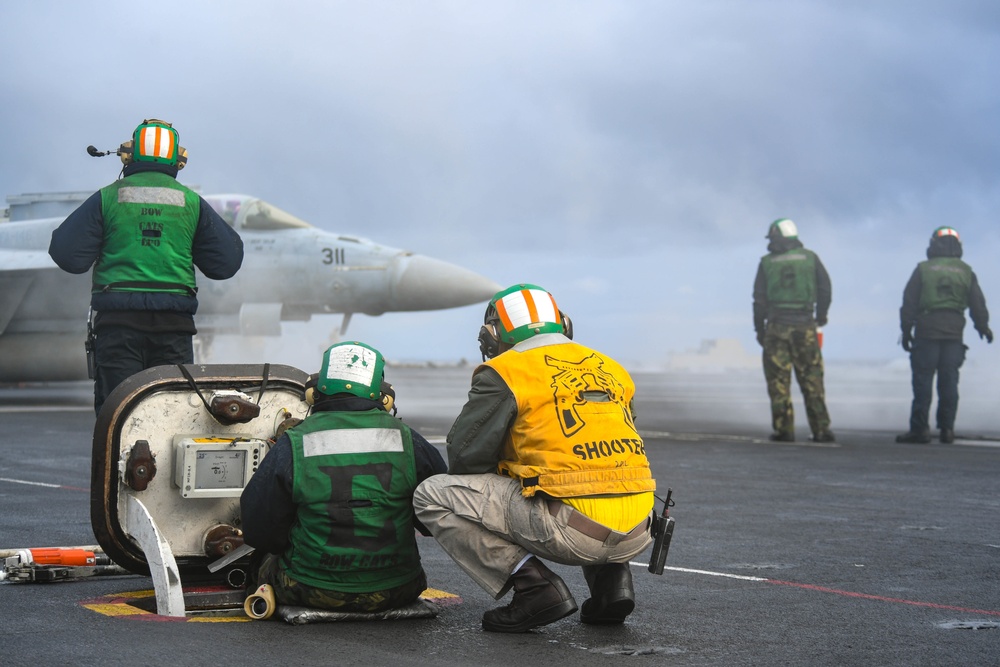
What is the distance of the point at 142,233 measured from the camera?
19.9 feet

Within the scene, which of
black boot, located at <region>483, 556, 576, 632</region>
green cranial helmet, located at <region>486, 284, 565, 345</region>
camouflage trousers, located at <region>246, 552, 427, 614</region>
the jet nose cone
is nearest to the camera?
black boot, located at <region>483, 556, 576, 632</region>

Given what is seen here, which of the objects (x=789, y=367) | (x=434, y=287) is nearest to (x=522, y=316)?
(x=789, y=367)

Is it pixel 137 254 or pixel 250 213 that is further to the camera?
pixel 250 213


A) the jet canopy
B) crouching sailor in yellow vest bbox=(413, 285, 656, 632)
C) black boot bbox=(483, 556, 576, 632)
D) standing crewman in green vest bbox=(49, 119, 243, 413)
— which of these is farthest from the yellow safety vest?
the jet canopy

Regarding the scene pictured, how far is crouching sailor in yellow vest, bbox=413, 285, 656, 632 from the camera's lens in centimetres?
435

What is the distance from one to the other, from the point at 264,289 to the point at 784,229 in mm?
9047

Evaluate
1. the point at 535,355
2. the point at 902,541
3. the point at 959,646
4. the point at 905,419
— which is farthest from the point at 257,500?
the point at 905,419

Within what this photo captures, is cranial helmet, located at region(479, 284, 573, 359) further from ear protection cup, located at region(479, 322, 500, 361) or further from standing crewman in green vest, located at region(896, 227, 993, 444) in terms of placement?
standing crewman in green vest, located at region(896, 227, 993, 444)

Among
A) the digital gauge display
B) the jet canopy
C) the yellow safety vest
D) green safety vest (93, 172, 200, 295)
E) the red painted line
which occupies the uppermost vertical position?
the jet canopy

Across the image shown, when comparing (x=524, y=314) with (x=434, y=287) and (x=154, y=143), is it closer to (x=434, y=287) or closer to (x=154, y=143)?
(x=154, y=143)

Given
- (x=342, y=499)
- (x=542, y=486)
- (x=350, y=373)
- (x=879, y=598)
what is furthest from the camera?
(x=879, y=598)

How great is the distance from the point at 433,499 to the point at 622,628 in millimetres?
891

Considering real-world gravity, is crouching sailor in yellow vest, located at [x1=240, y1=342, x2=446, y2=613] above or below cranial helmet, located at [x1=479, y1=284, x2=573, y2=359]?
below

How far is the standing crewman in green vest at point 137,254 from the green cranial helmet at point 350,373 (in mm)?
1860
